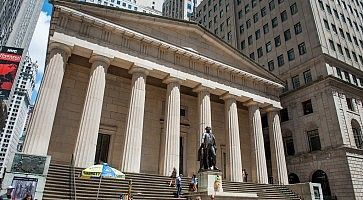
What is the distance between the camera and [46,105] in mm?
18203

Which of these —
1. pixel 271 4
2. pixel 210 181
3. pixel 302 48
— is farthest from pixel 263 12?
pixel 210 181

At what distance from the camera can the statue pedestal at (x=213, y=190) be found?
1376 centimetres

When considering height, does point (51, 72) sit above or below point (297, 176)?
above

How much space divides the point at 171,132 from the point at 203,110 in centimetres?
422

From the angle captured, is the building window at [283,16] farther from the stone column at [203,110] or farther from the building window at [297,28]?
the stone column at [203,110]

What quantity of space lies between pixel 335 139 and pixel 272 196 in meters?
11.4

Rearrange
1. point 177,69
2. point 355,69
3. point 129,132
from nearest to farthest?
Result: 1. point 129,132
2. point 177,69
3. point 355,69

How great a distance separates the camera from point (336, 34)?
35812 mm

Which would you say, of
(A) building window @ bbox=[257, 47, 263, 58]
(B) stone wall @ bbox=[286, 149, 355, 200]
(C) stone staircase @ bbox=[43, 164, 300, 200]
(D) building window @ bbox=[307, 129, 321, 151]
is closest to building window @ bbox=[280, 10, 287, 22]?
(A) building window @ bbox=[257, 47, 263, 58]

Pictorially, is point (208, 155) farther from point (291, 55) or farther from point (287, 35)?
point (287, 35)

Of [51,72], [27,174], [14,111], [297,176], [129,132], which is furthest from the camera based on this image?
[14,111]

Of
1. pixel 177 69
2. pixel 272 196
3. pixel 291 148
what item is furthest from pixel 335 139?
pixel 177 69

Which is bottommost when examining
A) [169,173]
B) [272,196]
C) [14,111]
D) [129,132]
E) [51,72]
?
[272,196]

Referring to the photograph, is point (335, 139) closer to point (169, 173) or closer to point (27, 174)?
point (169, 173)
